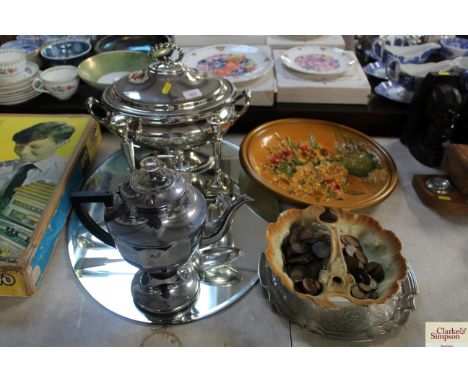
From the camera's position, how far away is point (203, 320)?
64 cm

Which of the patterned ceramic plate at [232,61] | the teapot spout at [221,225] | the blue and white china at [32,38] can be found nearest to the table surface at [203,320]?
the teapot spout at [221,225]

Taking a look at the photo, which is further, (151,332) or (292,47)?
(292,47)

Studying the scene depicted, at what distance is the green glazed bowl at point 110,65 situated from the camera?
109cm

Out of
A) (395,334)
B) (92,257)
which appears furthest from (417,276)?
(92,257)

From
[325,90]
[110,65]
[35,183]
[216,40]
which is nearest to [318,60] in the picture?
[325,90]

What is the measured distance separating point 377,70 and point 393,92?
15cm

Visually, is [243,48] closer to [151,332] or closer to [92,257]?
[92,257]

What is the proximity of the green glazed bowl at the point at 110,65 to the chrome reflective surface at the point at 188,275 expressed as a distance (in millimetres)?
440

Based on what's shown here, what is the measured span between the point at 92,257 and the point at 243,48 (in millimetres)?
772

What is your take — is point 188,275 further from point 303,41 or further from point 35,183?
point 303,41

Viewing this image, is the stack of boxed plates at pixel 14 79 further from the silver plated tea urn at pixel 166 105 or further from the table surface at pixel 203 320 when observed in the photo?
the table surface at pixel 203 320

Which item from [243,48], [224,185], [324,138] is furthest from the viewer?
[243,48]

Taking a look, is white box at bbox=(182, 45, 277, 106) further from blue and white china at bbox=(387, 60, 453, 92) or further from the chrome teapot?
the chrome teapot

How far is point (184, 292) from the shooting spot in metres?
0.65
